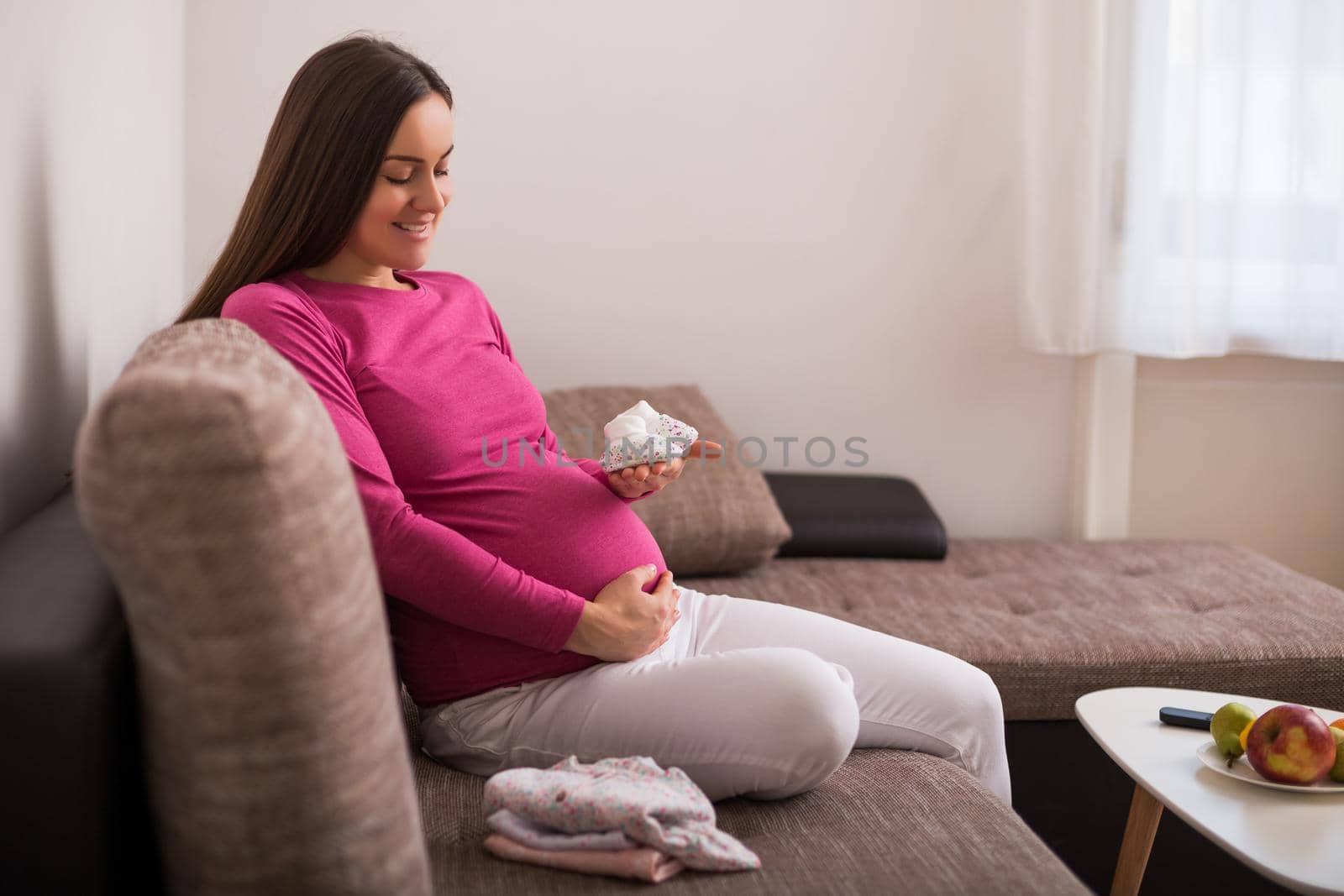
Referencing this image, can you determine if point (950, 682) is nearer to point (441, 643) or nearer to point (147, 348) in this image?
point (441, 643)

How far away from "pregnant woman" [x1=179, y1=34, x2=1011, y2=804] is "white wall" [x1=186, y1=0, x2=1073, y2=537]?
1204 millimetres

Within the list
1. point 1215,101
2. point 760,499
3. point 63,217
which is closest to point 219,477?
point 63,217

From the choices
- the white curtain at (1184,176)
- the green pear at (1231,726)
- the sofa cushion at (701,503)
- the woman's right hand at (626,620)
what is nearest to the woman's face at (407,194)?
the woman's right hand at (626,620)

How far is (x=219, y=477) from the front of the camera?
83 cm

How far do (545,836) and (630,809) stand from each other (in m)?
0.10

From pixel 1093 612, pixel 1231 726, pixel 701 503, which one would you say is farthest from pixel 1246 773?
pixel 701 503

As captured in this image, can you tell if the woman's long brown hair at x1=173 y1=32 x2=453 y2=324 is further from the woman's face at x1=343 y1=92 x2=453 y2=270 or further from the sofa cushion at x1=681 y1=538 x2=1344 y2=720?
the sofa cushion at x1=681 y1=538 x2=1344 y2=720

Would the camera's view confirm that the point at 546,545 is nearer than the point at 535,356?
Yes

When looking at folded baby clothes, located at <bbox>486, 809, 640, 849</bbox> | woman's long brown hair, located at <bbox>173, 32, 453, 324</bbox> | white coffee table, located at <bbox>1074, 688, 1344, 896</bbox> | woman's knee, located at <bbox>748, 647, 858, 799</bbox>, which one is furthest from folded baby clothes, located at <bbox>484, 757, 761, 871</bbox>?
woman's long brown hair, located at <bbox>173, 32, 453, 324</bbox>

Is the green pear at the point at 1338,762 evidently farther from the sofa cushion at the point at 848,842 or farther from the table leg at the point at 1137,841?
the sofa cushion at the point at 848,842

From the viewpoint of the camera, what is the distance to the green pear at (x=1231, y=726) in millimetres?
1537

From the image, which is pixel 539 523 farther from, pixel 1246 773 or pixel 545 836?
pixel 1246 773

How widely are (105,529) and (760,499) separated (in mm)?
1709

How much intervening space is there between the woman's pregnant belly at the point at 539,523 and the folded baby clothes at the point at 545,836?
308 mm
